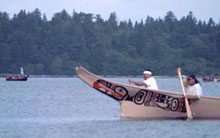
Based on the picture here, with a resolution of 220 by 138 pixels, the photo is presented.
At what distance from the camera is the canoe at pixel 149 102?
82.5 feet

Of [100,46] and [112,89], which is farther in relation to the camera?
[100,46]

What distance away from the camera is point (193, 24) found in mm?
159750

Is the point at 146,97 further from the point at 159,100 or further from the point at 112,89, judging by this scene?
the point at 112,89

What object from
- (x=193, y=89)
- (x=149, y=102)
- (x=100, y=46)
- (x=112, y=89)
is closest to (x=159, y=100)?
(x=149, y=102)

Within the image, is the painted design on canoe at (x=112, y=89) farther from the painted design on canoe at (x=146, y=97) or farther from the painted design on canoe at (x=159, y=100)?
the painted design on canoe at (x=159, y=100)

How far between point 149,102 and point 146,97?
24cm

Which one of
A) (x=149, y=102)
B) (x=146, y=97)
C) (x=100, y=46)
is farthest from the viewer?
(x=100, y=46)

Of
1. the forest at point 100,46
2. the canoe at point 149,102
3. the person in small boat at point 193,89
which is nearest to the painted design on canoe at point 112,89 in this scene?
the canoe at point 149,102

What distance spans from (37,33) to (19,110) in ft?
379

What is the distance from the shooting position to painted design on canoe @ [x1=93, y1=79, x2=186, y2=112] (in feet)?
82.5

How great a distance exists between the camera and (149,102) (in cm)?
2531

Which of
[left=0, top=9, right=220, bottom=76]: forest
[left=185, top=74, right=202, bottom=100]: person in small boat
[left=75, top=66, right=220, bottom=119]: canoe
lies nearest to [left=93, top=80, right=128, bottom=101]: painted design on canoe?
[left=75, top=66, right=220, bottom=119]: canoe

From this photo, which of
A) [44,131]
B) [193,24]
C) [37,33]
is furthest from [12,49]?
[44,131]

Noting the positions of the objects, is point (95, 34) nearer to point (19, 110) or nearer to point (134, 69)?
Result: point (134, 69)
